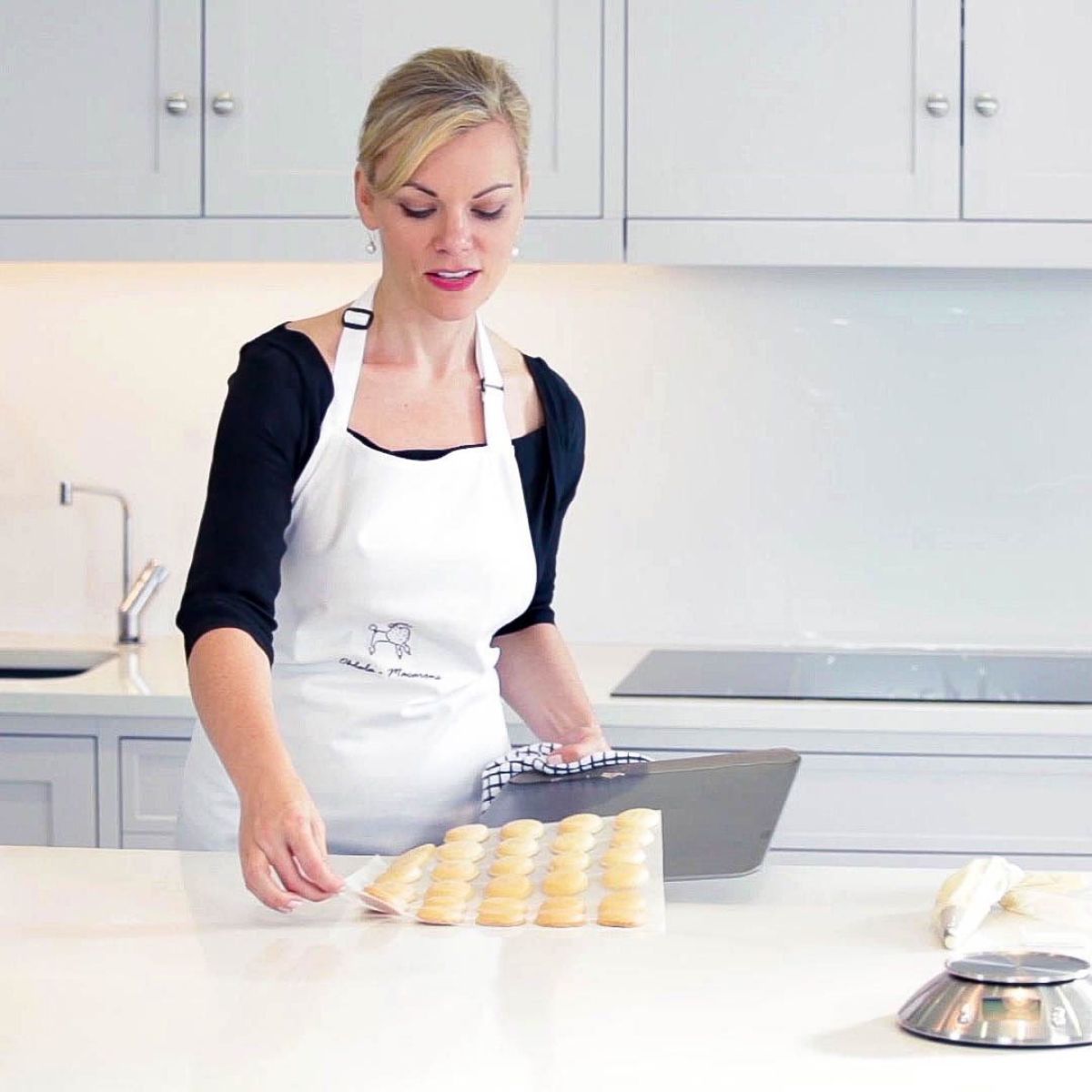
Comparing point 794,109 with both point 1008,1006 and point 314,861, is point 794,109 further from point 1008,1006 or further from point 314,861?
point 1008,1006

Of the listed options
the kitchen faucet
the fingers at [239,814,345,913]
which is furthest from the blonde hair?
the kitchen faucet

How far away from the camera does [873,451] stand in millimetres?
2871

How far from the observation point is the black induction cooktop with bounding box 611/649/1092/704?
2.40 m

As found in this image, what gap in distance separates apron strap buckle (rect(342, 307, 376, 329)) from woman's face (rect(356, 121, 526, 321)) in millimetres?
73

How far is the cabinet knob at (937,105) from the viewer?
8.27 ft

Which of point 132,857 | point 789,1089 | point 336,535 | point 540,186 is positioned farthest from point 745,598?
point 789,1089

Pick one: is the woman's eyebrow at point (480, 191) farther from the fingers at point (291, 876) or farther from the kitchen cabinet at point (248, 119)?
the kitchen cabinet at point (248, 119)

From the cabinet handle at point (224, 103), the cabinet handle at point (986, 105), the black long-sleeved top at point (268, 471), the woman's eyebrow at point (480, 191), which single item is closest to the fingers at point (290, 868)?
the black long-sleeved top at point (268, 471)

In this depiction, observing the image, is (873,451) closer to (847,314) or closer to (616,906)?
(847,314)

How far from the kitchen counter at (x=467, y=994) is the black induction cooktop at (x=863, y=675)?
1.06m

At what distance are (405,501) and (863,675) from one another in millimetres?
1217

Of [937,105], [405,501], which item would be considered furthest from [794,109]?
[405,501]

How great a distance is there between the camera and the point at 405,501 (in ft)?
5.34

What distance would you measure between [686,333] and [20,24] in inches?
44.7
